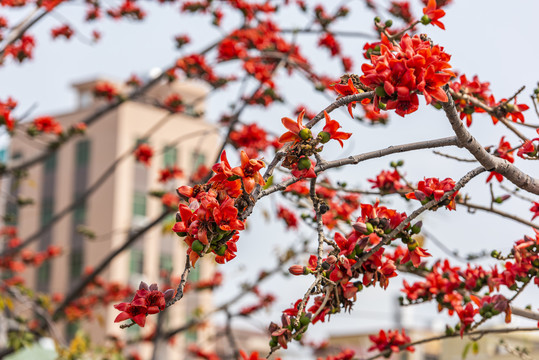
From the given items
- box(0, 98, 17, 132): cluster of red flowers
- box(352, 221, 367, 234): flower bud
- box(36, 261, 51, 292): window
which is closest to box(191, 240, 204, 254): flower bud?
box(352, 221, 367, 234): flower bud

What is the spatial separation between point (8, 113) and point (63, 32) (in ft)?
7.22

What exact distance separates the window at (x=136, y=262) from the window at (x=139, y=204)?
2.06 meters

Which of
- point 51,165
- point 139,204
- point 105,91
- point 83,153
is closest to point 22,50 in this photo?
point 105,91

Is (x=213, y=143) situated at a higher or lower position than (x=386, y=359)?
higher

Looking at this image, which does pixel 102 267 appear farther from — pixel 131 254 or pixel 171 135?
pixel 171 135

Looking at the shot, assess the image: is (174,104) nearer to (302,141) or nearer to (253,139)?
(253,139)

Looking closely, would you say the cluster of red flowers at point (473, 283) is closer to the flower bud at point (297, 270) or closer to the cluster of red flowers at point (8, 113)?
the flower bud at point (297, 270)

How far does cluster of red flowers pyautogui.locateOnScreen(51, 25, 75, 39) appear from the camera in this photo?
7.79m

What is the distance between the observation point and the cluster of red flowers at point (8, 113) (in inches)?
231

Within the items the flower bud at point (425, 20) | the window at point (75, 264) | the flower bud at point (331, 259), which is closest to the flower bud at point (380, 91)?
the flower bud at point (331, 259)

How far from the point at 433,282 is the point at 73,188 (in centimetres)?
3276

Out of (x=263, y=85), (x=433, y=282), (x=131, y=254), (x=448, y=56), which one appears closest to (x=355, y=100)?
(x=448, y=56)

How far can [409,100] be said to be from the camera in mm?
2275

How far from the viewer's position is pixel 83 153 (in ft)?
116
